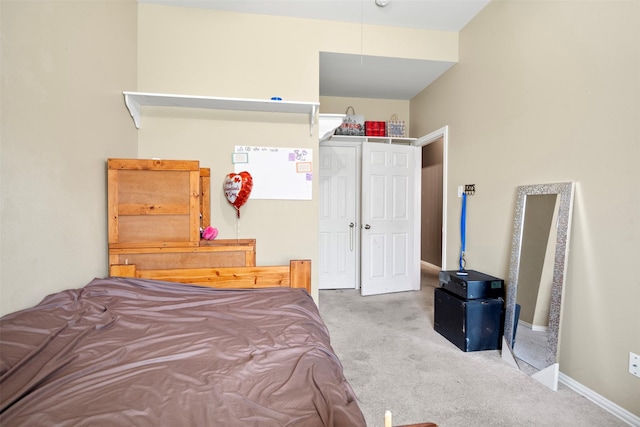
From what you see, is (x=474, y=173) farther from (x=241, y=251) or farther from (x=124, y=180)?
(x=124, y=180)

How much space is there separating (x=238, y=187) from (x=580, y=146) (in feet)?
7.66

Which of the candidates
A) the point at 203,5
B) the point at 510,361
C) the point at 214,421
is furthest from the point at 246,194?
the point at 510,361

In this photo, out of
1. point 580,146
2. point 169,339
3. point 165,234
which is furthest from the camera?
point 165,234

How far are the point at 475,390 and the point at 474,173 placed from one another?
1.88 metres

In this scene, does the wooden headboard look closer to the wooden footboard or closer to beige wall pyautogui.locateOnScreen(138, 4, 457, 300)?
the wooden footboard

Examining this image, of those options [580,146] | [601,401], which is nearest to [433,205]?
[580,146]

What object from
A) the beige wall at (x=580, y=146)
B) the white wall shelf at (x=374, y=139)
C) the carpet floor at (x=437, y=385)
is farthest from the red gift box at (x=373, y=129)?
the carpet floor at (x=437, y=385)

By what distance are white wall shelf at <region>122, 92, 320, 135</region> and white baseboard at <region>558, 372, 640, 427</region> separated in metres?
2.56

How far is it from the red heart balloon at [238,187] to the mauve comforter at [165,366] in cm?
101

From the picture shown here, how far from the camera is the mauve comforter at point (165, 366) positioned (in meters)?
0.77

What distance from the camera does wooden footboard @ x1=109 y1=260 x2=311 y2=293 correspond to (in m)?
1.98

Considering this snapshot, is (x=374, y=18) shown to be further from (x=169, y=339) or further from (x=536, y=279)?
(x=169, y=339)

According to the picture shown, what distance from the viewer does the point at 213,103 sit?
245 cm

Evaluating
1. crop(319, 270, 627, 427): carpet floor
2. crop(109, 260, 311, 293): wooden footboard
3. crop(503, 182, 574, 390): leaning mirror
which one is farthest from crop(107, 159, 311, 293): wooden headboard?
crop(503, 182, 574, 390): leaning mirror
